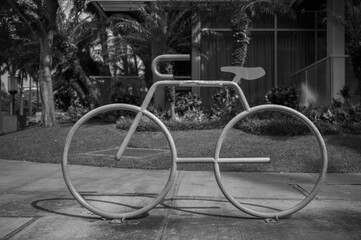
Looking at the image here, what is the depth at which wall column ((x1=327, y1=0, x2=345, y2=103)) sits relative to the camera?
1337 centimetres

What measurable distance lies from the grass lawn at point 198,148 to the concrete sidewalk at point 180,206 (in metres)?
0.73

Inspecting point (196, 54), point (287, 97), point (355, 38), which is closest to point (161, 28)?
point (196, 54)

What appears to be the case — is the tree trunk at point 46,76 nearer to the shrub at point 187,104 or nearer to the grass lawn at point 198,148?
the grass lawn at point 198,148

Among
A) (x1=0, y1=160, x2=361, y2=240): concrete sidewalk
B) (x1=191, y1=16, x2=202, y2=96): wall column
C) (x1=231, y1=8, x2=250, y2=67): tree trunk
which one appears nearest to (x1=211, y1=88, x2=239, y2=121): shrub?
(x1=231, y1=8, x2=250, y2=67): tree trunk

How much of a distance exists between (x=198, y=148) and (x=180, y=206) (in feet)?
16.6

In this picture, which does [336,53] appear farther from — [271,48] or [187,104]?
[187,104]

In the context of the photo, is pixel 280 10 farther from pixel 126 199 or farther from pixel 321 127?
pixel 126 199

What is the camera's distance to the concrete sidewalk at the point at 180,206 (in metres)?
4.11

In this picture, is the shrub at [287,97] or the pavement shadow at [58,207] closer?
the pavement shadow at [58,207]

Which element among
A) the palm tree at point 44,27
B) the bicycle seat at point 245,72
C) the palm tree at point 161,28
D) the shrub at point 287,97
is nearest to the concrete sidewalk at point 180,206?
the bicycle seat at point 245,72

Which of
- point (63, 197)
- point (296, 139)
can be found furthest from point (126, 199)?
point (296, 139)

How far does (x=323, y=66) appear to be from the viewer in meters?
14.3

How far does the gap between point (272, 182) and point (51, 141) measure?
7.14 metres

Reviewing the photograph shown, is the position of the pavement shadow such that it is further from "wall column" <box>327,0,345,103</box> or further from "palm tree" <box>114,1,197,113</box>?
"wall column" <box>327,0,345,103</box>
